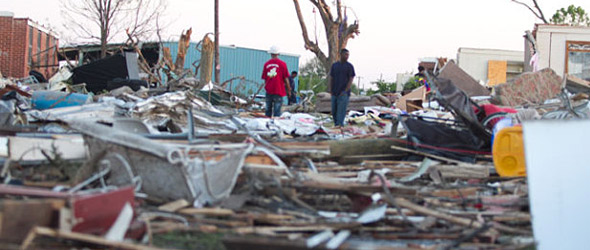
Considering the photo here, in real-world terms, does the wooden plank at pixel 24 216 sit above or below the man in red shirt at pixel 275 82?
below

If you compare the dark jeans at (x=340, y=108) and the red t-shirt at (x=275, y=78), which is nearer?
the dark jeans at (x=340, y=108)

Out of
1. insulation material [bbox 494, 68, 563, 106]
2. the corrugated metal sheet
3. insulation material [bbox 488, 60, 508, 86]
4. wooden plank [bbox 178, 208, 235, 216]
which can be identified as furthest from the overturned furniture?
the corrugated metal sheet

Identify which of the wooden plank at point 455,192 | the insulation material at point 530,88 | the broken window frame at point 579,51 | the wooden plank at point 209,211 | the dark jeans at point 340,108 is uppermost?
the broken window frame at point 579,51

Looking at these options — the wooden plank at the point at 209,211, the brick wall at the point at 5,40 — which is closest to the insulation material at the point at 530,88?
the wooden plank at the point at 209,211

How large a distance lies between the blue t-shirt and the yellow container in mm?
5911

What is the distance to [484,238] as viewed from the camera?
3.84m

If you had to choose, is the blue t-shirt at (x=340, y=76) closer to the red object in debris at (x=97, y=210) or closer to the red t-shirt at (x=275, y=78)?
the red t-shirt at (x=275, y=78)

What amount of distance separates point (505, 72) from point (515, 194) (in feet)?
98.0

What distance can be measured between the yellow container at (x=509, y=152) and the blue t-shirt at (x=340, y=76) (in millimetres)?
5911

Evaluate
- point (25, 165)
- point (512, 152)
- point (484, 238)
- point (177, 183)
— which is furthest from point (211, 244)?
point (512, 152)

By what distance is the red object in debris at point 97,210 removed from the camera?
3129 millimetres

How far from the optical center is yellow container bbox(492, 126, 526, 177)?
5758mm

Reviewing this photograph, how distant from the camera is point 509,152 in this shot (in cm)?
580

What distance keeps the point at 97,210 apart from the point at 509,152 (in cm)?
402
